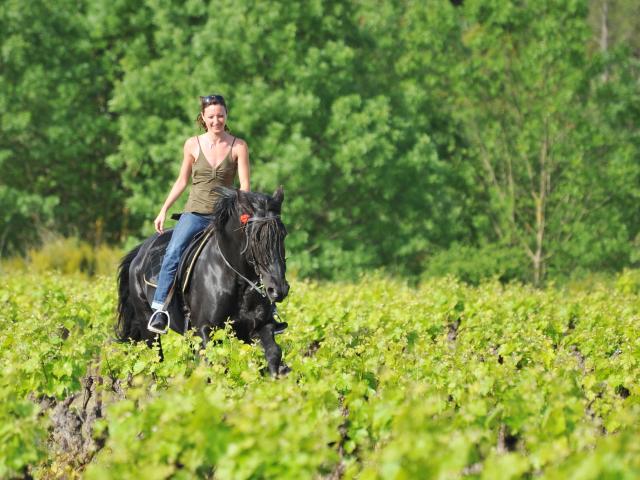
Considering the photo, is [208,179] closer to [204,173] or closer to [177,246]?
[204,173]

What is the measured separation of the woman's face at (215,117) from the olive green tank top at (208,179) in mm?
185

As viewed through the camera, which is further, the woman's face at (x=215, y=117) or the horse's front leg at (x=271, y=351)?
the woman's face at (x=215, y=117)

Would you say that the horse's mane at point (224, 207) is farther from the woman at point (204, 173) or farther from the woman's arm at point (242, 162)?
the woman's arm at point (242, 162)

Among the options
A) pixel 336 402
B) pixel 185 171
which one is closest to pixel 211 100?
pixel 185 171

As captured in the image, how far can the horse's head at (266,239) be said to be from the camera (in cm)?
801

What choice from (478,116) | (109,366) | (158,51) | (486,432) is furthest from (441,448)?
(478,116)

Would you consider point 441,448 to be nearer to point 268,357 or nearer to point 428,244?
point 268,357

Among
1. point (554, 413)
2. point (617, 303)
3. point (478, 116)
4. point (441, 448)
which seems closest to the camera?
point (441, 448)

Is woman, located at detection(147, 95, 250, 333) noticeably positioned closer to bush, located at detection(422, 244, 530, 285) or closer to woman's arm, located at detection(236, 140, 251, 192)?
woman's arm, located at detection(236, 140, 251, 192)

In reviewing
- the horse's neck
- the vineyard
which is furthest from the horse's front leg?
the horse's neck

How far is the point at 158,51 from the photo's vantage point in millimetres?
30703

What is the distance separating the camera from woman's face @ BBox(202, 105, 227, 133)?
9049 mm

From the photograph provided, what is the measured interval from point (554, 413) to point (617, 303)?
379 inches

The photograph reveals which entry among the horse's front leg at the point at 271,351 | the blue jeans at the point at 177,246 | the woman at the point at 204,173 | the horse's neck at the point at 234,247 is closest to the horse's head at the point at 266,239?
the horse's neck at the point at 234,247
